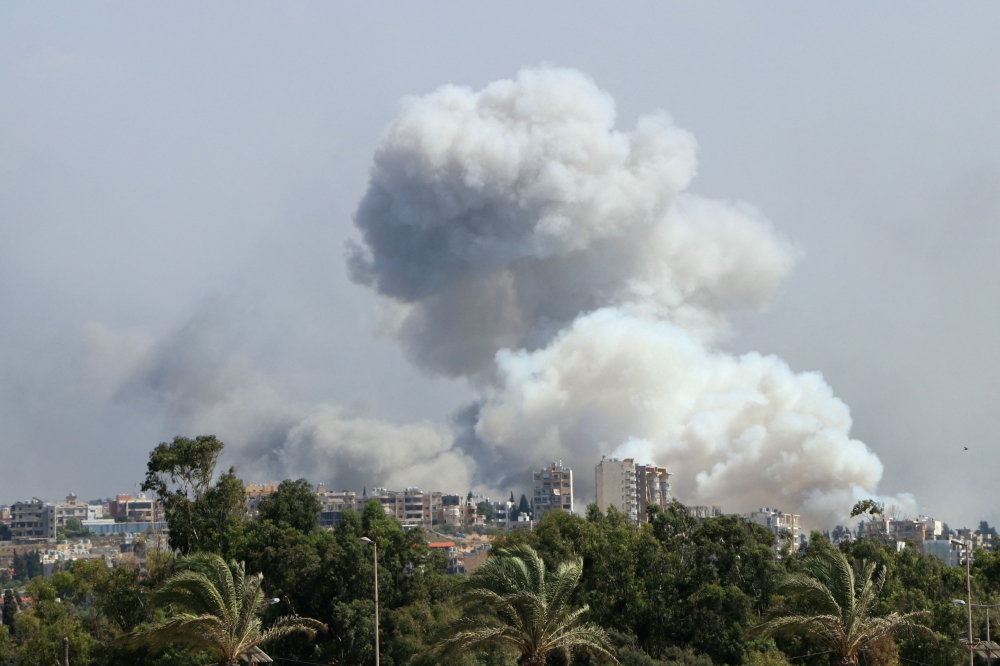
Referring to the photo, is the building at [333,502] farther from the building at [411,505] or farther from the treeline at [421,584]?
the treeline at [421,584]

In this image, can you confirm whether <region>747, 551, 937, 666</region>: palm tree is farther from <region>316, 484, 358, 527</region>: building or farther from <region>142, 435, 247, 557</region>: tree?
<region>316, 484, 358, 527</region>: building

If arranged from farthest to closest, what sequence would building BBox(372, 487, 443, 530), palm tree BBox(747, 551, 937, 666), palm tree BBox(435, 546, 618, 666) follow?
building BBox(372, 487, 443, 530), palm tree BBox(747, 551, 937, 666), palm tree BBox(435, 546, 618, 666)

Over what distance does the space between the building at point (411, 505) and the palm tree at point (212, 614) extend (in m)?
137

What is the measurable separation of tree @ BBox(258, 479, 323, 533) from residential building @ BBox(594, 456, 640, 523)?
6390cm

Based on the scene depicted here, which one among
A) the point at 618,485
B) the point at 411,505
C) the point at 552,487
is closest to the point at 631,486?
the point at 618,485

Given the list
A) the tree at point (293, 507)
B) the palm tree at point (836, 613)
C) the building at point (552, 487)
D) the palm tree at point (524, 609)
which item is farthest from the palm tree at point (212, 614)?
the building at point (552, 487)

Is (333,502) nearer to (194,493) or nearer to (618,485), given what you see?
(618,485)

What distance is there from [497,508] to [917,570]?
473 feet

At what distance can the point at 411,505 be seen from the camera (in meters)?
172

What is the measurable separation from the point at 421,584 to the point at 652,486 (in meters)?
72.8

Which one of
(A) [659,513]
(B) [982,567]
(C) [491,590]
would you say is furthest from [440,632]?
(B) [982,567]

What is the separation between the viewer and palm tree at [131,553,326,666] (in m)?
29.3

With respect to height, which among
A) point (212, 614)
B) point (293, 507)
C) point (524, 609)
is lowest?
point (212, 614)

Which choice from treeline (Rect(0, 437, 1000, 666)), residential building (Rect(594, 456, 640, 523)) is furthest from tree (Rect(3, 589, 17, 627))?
residential building (Rect(594, 456, 640, 523))
